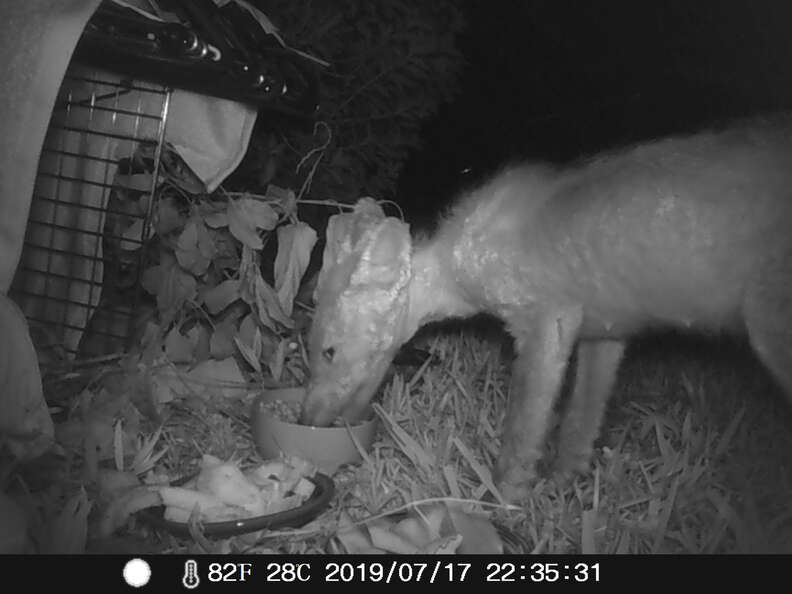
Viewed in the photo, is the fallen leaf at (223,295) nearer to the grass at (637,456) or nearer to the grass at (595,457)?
the grass at (595,457)

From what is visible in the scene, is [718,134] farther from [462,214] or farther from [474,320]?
[474,320]

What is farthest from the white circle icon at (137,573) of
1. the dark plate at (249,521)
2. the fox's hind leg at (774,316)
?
the fox's hind leg at (774,316)

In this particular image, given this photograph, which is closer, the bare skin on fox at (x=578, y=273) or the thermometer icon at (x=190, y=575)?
the thermometer icon at (x=190, y=575)

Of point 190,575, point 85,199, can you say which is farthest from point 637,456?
point 85,199

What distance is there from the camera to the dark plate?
116 cm

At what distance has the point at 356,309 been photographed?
1.48m

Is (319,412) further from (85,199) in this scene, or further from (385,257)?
(85,199)

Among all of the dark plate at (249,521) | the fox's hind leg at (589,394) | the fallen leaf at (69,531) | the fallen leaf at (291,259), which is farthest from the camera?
the fallen leaf at (291,259)

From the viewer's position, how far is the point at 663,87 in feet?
4.46

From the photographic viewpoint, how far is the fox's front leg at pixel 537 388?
144cm

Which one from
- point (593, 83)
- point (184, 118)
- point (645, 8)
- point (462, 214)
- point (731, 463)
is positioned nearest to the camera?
point (731, 463)

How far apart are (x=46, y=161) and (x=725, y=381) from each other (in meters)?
1.44

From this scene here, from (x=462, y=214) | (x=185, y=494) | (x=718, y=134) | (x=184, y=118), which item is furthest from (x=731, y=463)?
(x=184, y=118)

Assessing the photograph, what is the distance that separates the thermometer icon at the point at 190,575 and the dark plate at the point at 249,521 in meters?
0.17
